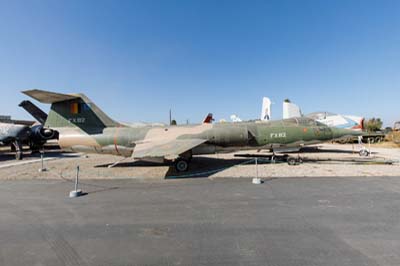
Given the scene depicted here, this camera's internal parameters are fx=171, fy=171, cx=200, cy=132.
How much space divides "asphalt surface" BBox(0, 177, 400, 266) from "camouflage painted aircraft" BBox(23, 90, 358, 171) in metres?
3.50

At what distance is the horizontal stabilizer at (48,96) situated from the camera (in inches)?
272

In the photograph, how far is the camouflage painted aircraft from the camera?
8.45 metres

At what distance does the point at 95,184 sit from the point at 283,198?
571 centimetres

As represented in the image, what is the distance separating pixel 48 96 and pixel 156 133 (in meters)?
4.95

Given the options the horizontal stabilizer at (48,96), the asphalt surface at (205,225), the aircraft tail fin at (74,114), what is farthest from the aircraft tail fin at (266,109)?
the horizontal stabilizer at (48,96)

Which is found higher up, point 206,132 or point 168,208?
point 206,132

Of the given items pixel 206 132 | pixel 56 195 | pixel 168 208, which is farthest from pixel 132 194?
pixel 206 132

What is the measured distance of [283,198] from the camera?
425 cm

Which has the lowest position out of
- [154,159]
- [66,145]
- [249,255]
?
[249,255]

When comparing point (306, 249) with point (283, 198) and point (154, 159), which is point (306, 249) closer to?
point (283, 198)

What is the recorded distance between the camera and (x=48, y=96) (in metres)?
7.63

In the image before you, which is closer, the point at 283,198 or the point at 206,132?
the point at 283,198

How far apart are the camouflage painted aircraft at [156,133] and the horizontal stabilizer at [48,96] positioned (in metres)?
0.04

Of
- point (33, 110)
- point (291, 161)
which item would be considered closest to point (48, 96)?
point (291, 161)
